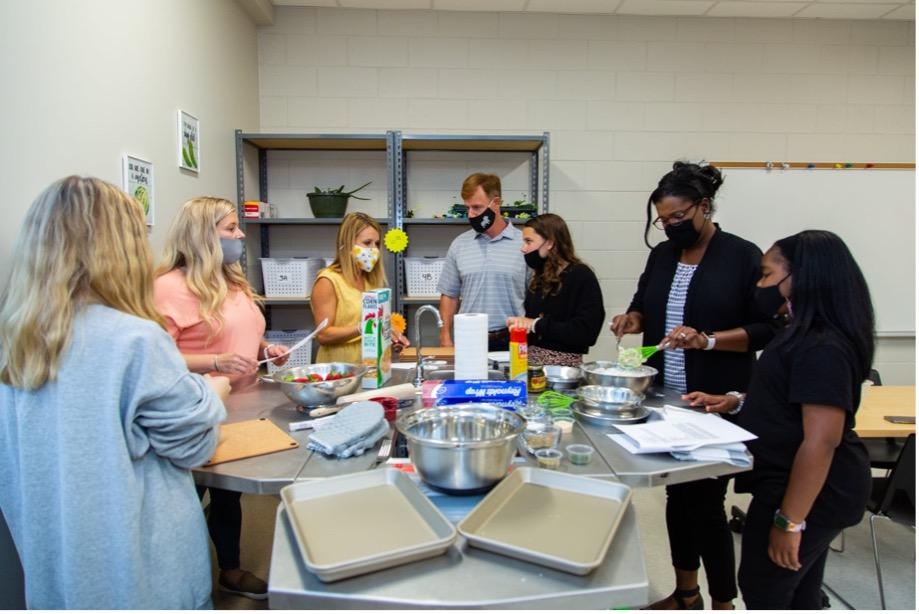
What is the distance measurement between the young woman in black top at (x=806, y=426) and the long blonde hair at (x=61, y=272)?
5.35 feet

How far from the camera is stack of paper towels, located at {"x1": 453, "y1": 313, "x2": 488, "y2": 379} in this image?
→ 1854 mm

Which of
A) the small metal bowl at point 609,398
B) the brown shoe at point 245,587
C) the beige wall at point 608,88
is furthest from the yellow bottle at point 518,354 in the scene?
the beige wall at point 608,88

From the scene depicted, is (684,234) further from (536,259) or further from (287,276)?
(287,276)

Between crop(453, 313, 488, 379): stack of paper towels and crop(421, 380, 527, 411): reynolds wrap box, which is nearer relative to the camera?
crop(421, 380, 527, 411): reynolds wrap box

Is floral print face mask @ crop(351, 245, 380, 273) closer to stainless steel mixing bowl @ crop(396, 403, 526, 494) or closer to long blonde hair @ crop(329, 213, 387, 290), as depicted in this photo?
long blonde hair @ crop(329, 213, 387, 290)

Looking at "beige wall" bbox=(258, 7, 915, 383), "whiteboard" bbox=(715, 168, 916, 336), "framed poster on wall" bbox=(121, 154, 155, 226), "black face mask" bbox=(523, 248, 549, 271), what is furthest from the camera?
"whiteboard" bbox=(715, 168, 916, 336)

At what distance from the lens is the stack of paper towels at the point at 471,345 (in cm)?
185

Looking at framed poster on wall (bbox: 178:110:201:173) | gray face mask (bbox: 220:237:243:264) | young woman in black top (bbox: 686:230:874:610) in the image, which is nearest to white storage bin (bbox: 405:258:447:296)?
framed poster on wall (bbox: 178:110:201:173)

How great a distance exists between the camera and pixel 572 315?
2443 millimetres

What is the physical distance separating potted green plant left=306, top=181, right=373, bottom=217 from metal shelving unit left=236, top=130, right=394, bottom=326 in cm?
7

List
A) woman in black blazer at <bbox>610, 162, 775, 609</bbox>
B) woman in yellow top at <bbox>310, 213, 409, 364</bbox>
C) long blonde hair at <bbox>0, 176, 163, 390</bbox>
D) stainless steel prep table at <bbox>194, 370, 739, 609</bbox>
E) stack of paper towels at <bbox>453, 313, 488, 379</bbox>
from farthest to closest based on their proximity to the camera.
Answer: woman in yellow top at <bbox>310, 213, 409, 364</bbox>
woman in black blazer at <bbox>610, 162, 775, 609</bbox>
stack of paper towels at <bbox>453, 313, 488, 379</bbox>
long blonde hair at <bbox>0, 176, 163, 390</bbox>
stainless steel prep table at <bbox>194, 370, 739, 609</bbox>

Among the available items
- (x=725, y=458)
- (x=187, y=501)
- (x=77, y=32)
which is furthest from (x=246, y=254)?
(x=725, y=458)

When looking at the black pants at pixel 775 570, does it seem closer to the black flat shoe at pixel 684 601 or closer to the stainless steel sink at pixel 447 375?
the black flat shoe at pixel 684 601

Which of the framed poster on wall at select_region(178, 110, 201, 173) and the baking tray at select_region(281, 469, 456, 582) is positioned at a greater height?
the framed poster on wall at select_region(178, 110, 201, 173)
